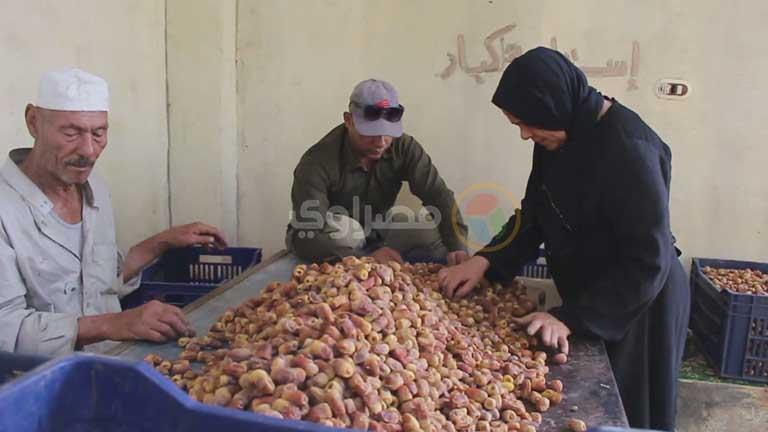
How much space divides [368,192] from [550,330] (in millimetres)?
1517

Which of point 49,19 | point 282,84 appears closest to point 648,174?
point 49,19

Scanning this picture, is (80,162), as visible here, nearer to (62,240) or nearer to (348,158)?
(62,240)

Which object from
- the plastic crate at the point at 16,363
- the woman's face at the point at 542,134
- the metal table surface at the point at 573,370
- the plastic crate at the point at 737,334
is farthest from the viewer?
the plastic crate at the point at 737,334

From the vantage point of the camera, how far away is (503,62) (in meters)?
3.35

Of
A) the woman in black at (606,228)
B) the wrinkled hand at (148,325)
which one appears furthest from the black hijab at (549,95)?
the wrinkled hand at (148,325)

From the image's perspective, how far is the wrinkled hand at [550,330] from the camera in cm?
160

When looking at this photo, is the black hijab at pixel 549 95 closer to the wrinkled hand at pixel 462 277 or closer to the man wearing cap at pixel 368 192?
the wrinkled hand at pixel 462 277

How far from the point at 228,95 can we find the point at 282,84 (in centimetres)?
31

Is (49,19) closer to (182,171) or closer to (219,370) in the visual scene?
(182,171)

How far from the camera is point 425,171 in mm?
2992

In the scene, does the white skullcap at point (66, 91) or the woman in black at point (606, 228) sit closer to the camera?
the woman in black at point (606, 228)

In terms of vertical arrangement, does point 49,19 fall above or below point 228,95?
above

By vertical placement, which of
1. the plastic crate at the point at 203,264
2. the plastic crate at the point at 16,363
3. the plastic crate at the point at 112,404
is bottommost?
the plastic crate at the point at 203,264

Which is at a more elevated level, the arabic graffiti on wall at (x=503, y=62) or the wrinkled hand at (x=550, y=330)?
the arabic graffiti on wall at (x=503, y=62)
